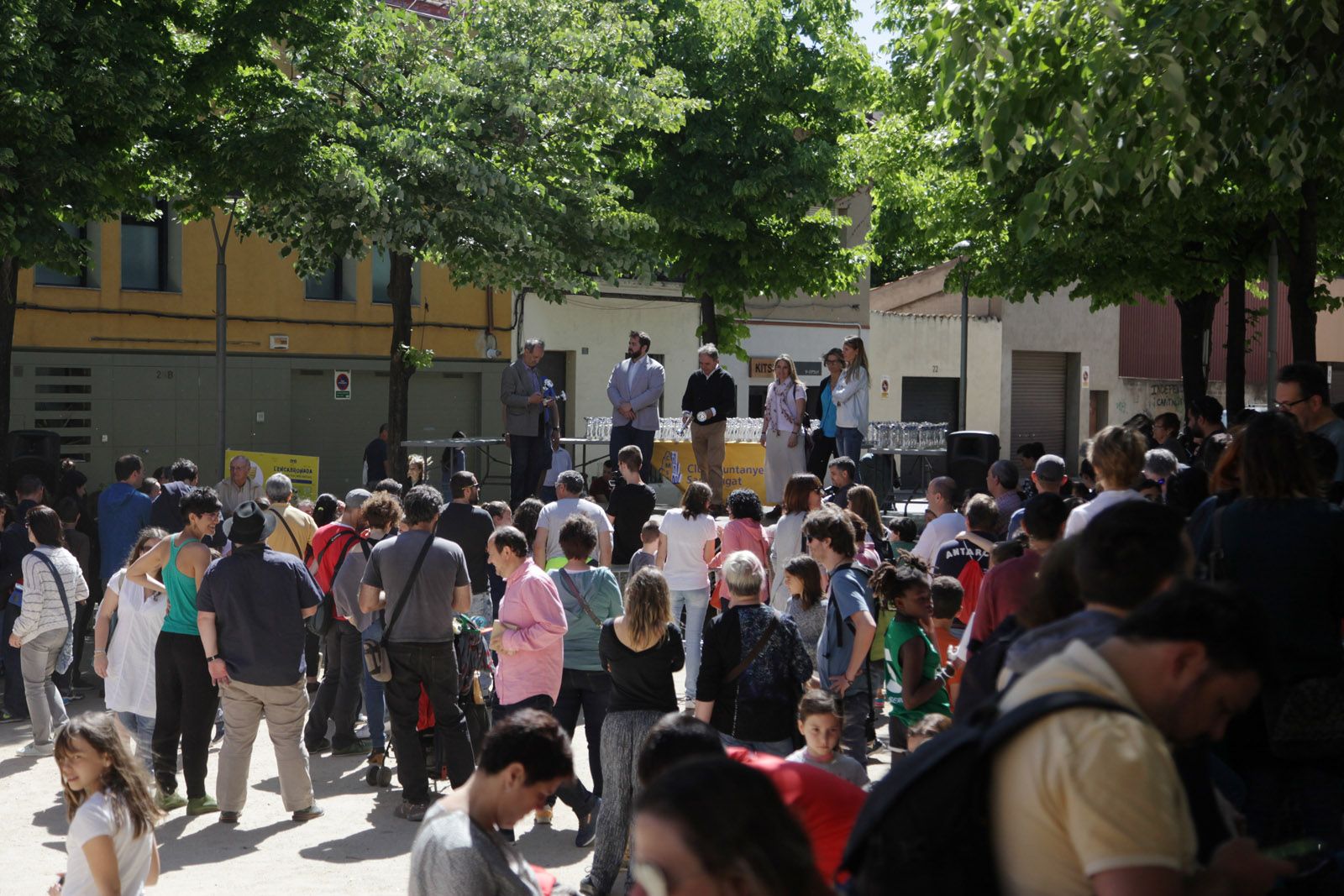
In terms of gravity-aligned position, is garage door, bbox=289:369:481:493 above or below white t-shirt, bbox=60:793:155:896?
above

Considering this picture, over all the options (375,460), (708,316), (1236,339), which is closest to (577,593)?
(1236,339)

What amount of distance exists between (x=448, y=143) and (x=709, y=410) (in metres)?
5.15

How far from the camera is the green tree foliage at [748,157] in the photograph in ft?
87.9

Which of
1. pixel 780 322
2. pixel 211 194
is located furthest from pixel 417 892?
pixel 780 322

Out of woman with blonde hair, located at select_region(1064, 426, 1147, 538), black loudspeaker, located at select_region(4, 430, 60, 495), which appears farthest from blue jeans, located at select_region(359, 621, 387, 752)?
black loudspeaker, located at select_region(4, 430, 60, 495)

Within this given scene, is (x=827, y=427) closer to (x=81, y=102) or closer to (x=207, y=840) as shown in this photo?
→ (x=81, y=102)

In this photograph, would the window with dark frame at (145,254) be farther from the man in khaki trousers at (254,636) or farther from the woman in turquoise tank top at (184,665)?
the man in khaki trousers at (254,636)

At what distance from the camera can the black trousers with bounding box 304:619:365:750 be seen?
976 centimetres

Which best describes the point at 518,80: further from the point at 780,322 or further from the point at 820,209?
the point at 780,322

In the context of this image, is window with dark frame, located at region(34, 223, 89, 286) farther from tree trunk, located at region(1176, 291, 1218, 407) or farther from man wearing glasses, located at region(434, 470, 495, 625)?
tree trunk, located at region(1176, 291, 1218, 407)

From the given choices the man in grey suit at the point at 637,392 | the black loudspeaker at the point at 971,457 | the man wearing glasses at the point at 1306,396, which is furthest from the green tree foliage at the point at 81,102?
the man wearing glasses at the point at 1306,396

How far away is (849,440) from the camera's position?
51.1 feet

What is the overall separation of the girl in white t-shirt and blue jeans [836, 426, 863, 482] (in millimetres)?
11206

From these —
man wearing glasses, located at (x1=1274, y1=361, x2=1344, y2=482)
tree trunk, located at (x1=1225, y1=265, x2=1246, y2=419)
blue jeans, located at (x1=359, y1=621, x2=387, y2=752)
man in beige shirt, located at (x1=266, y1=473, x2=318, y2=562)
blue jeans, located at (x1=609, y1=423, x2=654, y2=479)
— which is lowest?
blue jeans, located at (x1=359, y1=621, x2=387, y2=752)
